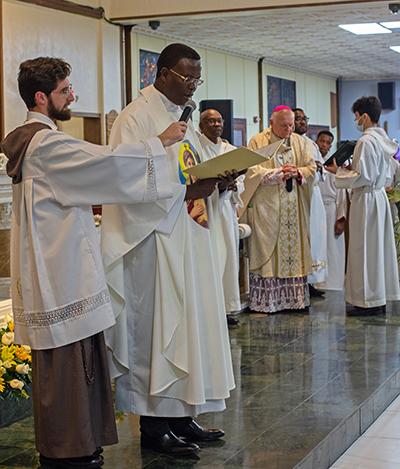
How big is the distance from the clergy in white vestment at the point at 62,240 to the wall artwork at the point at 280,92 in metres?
12.1

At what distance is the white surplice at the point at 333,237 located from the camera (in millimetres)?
7414

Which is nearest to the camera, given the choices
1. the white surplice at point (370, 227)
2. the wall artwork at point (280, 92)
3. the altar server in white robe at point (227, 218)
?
the altar server in white robe at point (227, 218)

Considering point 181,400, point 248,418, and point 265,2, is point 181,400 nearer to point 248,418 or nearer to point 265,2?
point 248,418

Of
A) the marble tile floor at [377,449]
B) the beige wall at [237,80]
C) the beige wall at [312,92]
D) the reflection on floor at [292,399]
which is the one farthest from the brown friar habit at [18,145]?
the beige wall at [312,92]

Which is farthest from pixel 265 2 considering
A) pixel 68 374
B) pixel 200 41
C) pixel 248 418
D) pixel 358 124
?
pixel 68 374

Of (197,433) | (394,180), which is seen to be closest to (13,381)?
(197,433)

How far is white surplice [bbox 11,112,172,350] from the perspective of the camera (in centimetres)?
243

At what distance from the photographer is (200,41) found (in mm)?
11680

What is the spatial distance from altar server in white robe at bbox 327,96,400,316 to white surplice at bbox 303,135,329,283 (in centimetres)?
47

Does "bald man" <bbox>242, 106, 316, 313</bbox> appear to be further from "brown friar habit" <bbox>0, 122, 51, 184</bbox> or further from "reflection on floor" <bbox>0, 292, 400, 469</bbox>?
"brown friar habit" <bbox>0, 122, 51, 184</bbox>

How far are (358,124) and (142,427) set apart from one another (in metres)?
4.14

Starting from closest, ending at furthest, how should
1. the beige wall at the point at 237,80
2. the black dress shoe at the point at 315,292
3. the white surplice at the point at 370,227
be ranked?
the white surplice at the point at 370,227, the black dress shoe at the point at 315,292, the beige wall at the point at 237,80

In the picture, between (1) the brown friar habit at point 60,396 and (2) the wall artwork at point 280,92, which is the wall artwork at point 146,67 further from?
(1) the brown friar habit at point 60,396

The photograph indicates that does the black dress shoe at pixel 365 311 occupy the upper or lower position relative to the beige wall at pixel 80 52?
lower
